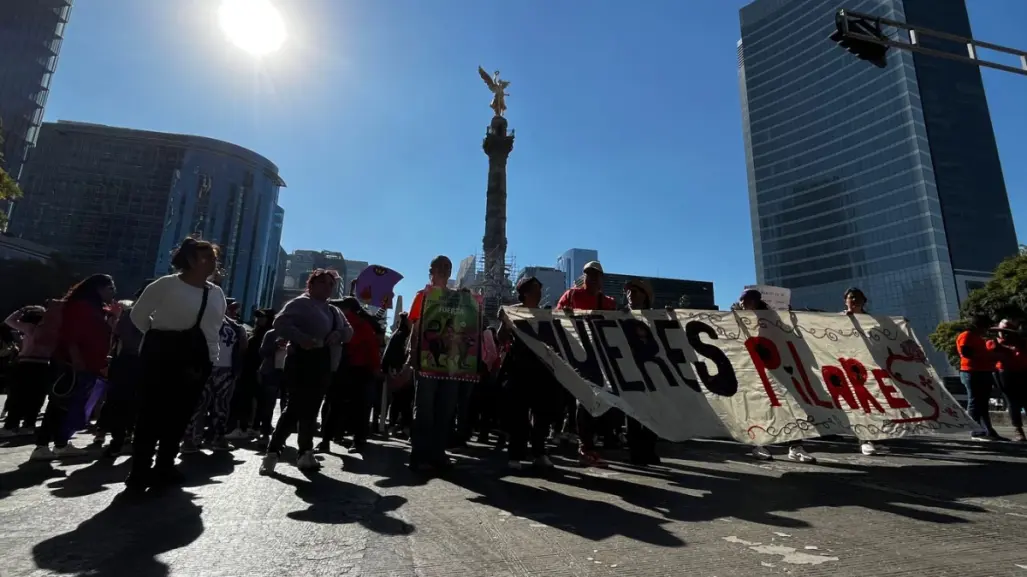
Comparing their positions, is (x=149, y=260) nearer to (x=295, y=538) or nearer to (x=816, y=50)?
(x=295, y=538)

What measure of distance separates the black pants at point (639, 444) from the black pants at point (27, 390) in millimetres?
6135

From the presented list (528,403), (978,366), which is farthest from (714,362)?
(978,366)

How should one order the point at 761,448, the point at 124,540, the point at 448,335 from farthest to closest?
the point at 761,448 < the point at 448,335 < the point at 124,540

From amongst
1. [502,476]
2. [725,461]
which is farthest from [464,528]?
[725,461]

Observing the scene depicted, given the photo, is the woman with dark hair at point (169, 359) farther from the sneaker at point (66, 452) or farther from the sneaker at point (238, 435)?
the sneaker at point (238, 435)

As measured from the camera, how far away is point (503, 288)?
50.3 metres

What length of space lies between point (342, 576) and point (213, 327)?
2521mm

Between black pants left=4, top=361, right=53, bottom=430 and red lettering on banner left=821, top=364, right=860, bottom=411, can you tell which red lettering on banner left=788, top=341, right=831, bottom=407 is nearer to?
red lettering on banner left=821, top=364, right=860, bottom=411

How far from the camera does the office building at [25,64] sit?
59.3 meters

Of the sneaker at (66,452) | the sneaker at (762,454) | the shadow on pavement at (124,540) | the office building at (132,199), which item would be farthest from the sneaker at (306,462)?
the office building at (132,199)

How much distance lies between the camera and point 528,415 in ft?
14.5

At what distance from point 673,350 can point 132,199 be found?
121m

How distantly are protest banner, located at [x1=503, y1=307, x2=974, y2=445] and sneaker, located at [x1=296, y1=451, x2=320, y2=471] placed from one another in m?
2.05

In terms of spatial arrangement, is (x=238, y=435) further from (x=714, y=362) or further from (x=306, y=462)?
(x=714, y=362)
